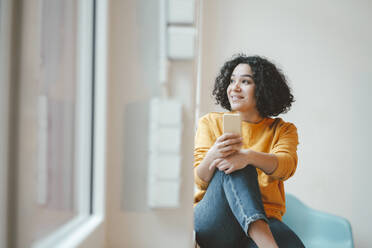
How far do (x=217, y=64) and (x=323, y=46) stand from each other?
0.57 metres

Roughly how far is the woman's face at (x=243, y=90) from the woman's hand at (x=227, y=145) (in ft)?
1.09

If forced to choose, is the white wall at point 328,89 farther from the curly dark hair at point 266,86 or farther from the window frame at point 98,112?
the window frame at point 98,112

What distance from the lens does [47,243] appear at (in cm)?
48

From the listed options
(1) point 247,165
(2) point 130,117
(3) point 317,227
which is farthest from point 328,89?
(2) point 130,117

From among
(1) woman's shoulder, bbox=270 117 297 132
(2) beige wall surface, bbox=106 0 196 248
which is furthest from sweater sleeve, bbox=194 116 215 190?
(2) beige wall surface, bbox=106 0 196 248

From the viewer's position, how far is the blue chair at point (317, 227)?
1.40 metres

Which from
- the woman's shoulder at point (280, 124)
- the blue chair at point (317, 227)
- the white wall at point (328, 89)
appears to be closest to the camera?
the woman's shoulder at point (280, 124)

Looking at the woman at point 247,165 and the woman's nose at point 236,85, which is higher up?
the woman's nose at point 236,85

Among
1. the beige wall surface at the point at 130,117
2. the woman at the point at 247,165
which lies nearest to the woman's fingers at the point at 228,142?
the woman at the point at 247,165

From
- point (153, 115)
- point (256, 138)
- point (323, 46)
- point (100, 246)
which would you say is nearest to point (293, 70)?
point (323, 46)

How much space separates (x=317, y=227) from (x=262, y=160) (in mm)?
768

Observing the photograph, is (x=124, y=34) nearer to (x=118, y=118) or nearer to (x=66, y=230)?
(x=118, y=118)

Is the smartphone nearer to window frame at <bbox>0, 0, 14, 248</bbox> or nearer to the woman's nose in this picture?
the woman's nose

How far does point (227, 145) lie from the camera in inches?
34.1
